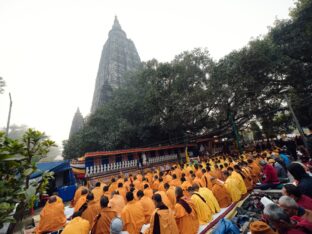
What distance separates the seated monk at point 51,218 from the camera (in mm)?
6098

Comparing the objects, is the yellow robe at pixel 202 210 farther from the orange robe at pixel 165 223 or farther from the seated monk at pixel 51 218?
the seated monk at pixel 51 218

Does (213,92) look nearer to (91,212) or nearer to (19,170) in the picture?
(91,212)

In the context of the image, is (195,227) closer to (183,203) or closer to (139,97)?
(183,203)

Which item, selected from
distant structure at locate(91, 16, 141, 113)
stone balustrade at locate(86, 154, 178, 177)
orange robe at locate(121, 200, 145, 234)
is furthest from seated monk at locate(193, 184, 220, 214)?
distant structure at locate(91, 16, 141, 113)

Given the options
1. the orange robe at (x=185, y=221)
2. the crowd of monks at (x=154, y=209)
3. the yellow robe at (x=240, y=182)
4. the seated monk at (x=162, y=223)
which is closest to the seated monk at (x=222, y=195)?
the crowd of monks at (x=154, y=209)

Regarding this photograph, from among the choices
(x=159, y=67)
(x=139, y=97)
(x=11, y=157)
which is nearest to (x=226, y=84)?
(x=159, y=67)

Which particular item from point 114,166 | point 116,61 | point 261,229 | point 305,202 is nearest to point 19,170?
point 261,229

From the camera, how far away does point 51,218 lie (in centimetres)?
619

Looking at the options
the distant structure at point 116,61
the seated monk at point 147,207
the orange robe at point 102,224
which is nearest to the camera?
the orange robe at point 102,224

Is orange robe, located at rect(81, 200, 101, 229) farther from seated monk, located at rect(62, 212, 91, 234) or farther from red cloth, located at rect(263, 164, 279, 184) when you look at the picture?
red cloth, located at rect(263, 164, 279, 184)

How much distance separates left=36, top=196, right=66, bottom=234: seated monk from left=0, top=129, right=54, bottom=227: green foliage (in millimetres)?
5746

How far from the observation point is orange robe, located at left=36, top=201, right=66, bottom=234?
240 inches

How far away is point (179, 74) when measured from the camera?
2131 centimetres

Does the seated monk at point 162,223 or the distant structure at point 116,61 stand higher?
the distant structure at point 116,61
